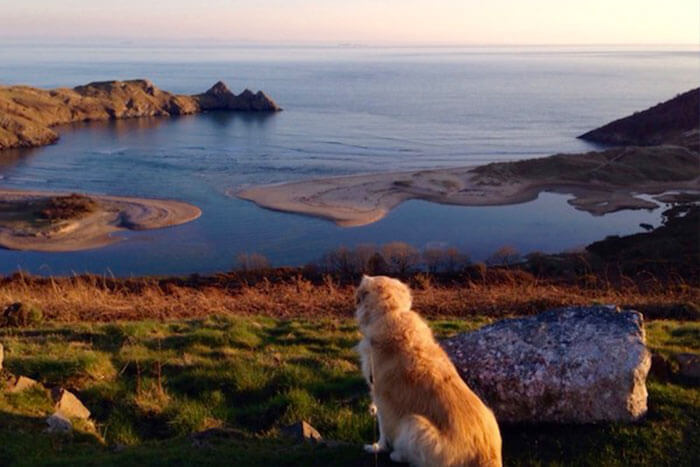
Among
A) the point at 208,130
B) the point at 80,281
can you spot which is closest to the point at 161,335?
the point at 80,281

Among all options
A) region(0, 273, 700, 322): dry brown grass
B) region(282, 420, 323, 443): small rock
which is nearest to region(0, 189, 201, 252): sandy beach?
region(0, 273, 700, 322): dry brown grass

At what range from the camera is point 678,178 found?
5075cm

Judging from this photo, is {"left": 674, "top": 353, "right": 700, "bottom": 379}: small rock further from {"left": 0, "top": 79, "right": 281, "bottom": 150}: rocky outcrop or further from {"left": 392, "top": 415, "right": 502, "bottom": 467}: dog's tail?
{"left": 0, "top": 79, "right": 281, "bottom": 150}: rocky outcrop

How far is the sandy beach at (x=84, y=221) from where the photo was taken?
33.0 meters

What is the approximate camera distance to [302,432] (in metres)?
6.31

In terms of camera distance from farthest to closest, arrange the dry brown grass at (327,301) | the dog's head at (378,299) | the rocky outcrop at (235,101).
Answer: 1. the rocky outcrop at (235,101)
2. the dry brown grass at (327,301)
3. the dog's head at (378,299)

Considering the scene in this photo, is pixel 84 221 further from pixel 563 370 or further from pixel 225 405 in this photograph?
pixel 563 370

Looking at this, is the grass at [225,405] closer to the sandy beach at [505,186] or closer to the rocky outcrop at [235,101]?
the sandy beach at [505,186]

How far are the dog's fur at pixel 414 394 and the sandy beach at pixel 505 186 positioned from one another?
31.3 m

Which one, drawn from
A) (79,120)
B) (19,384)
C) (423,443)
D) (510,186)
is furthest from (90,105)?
(423,443)

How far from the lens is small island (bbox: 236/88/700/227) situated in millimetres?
41906

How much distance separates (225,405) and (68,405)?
178cm

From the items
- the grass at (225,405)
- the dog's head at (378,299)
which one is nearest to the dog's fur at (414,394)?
the dog's head at (378,299)

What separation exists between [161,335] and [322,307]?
5833 mm
